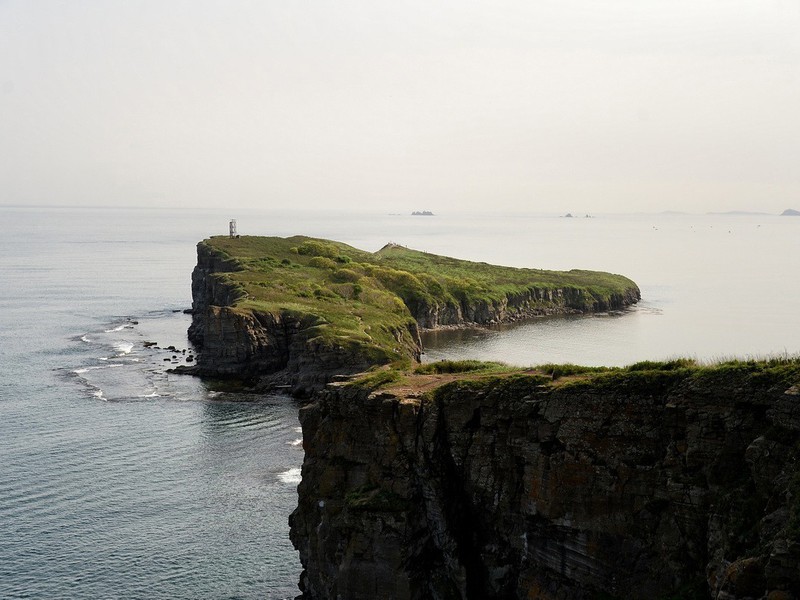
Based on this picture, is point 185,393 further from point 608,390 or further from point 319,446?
point 608,390

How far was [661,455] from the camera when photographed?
35.0 meters

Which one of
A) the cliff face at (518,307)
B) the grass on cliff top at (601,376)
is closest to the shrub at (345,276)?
the cliff face at (518,307)

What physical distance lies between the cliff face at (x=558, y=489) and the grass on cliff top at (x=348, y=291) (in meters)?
64.2

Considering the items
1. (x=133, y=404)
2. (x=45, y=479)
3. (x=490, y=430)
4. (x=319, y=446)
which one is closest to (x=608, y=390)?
(x=490, y=430)

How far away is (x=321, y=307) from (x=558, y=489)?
9594 centimetres

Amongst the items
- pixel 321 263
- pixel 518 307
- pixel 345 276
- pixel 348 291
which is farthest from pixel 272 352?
pixel 518 307

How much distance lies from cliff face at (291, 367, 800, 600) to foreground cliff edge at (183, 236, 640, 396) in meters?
9.83

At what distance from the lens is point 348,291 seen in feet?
496

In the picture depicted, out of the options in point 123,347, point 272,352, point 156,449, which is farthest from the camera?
point 123,347

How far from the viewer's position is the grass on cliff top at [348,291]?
120188 millimetres

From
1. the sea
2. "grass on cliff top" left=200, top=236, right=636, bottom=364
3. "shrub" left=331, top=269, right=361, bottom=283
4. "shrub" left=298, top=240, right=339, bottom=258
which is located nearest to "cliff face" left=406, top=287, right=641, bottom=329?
"grass on cliff top" left=200, top=236, right=636, bottom=364

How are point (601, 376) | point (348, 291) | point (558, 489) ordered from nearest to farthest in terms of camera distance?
point (558, 489)
point (601, 376)
point (348, 291)

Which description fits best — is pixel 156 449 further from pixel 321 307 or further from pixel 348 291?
pixel 348 291

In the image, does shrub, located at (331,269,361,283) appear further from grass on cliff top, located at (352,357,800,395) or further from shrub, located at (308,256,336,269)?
grass on cliff top, located at (352,357,800,395)
